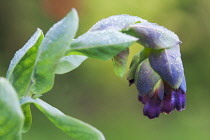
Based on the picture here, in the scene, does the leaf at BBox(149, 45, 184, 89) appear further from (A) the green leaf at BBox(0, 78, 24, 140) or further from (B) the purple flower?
(A) the green leaf at BBox(0, 78, 24, 140)

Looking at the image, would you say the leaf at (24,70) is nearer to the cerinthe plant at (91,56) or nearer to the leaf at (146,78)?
the cerinthe plant at (91,56)

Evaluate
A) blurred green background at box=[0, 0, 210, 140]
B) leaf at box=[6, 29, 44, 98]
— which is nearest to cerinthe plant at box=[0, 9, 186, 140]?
leaf at box=[6, 29, 44, 98]

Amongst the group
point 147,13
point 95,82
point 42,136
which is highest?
point 147,13

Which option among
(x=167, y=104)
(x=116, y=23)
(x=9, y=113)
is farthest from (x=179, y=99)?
(x=9, y=113)

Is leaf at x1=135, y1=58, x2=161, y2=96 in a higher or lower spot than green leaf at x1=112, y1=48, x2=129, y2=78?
lower

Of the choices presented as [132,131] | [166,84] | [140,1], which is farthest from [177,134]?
[166,84]

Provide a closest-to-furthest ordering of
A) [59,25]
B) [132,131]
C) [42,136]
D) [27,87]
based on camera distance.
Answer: [59,25] → [27,87] → [42,136] → [132,131]

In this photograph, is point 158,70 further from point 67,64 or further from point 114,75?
point 114,75

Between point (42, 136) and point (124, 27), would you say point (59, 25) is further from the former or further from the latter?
point (42, 136)
